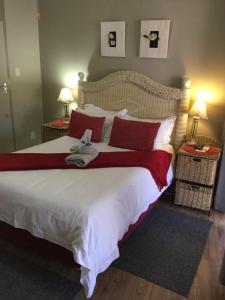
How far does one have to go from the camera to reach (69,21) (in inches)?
147

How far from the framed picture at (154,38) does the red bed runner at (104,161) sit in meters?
1.27

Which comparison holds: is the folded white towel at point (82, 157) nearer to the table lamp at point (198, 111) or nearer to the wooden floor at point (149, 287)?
the wooden floor at point (149, 287)

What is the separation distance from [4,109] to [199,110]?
9.03 ft

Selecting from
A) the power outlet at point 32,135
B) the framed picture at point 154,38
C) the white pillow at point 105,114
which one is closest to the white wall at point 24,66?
the power outlet at point 32,135

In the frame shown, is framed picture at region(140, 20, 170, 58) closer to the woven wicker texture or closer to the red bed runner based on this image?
the woven wicker texture

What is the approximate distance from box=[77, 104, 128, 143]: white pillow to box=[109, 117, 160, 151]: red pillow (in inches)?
8.1

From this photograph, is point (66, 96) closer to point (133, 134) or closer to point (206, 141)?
point (133, 134)

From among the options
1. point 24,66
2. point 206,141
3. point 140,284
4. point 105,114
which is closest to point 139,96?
point 105,114

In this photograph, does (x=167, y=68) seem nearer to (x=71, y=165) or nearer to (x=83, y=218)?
(x=71, y=165)

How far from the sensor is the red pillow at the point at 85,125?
328 cm

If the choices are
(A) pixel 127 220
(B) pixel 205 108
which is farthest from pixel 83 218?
(B) pixel 205 108

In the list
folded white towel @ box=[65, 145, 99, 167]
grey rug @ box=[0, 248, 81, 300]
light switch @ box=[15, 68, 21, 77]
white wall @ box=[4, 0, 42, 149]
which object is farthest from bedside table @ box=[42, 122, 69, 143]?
grey rug @ box=[0, 248, 81, 300]

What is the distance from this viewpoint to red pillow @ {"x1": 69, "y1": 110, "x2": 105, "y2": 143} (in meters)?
3.28

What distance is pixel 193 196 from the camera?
2.98 metres
